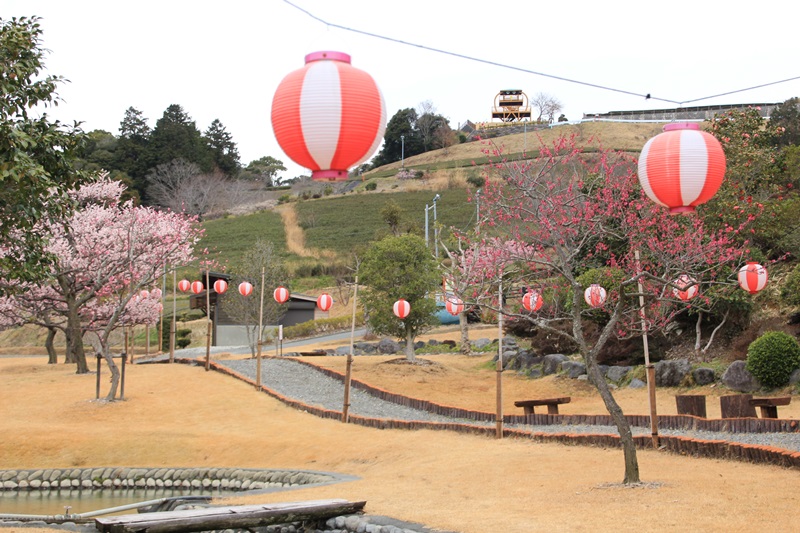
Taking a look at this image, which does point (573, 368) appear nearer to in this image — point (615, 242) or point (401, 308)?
point (615, 242)

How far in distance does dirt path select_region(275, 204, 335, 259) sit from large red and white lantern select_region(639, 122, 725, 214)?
50.7 m

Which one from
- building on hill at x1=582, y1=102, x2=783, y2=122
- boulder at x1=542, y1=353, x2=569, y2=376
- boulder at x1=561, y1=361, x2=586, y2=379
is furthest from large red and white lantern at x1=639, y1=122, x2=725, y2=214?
building on hill at x1=582, y1=102, x2=783, y2=122

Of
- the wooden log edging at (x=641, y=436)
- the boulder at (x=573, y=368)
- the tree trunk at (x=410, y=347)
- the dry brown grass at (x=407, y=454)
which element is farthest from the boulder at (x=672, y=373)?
the tree trunk at (x=410, y=347)

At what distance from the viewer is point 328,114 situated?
6.37m

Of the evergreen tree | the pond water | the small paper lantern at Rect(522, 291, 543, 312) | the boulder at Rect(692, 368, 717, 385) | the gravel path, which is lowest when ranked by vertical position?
the pond water

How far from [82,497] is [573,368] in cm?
1402

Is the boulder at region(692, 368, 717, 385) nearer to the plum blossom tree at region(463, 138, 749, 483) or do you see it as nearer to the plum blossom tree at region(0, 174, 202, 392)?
the plum blossom tree at region(463, 138, 749, 483)

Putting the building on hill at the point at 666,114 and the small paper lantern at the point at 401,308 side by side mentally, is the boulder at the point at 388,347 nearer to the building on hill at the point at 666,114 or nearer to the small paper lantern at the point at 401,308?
the small paper lantern at the point at 401,308

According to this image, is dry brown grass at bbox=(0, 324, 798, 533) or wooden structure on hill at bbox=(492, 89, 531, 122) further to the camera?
wooden structure on hill at bbox=(492, 89, 531, 122)

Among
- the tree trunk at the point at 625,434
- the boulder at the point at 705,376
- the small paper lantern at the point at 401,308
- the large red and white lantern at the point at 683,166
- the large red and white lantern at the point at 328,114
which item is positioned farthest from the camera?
the small paper lantern at the point at 401,308

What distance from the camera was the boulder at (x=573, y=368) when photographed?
928 inches

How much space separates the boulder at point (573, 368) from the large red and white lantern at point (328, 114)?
18099 millimetres

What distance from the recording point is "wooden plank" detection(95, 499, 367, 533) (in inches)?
337

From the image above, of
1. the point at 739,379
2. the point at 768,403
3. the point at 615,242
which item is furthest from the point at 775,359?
the point at 615,242
